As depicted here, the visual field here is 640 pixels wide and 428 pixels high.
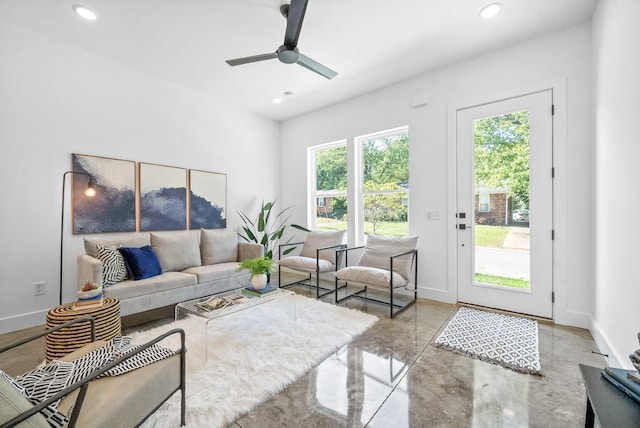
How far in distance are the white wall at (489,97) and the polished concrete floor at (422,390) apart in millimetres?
753

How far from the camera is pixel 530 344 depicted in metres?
2.28

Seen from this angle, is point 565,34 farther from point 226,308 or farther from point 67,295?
point 67,295

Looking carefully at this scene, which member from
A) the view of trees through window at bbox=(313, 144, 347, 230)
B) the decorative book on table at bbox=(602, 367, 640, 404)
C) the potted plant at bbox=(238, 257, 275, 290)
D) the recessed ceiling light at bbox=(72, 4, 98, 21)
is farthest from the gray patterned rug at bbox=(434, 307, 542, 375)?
the recessed ceiling light at bbox=(72, 4, 98, 21)

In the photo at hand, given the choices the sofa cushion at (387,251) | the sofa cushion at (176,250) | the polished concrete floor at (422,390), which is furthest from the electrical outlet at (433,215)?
the sofa cushion at (176,250)

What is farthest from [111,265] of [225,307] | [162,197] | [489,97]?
[489,97]

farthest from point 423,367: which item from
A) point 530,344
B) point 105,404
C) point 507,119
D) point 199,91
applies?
point 199,91

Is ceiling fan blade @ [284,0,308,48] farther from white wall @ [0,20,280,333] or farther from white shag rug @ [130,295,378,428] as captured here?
white shag rug @ [130,295,378,428]

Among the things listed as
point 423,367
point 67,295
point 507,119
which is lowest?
point 423,367

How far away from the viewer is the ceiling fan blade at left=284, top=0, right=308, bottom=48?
1.89 metres

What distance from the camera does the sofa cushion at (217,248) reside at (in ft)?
12.2

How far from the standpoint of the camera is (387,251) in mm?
3459

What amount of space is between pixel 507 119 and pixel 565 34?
0.85 metres

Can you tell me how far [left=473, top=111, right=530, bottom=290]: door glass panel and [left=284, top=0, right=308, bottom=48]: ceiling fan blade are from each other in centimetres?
226

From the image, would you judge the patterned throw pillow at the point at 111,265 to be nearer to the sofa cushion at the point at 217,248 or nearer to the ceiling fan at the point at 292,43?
the sofa cushion at the point at 217,248
